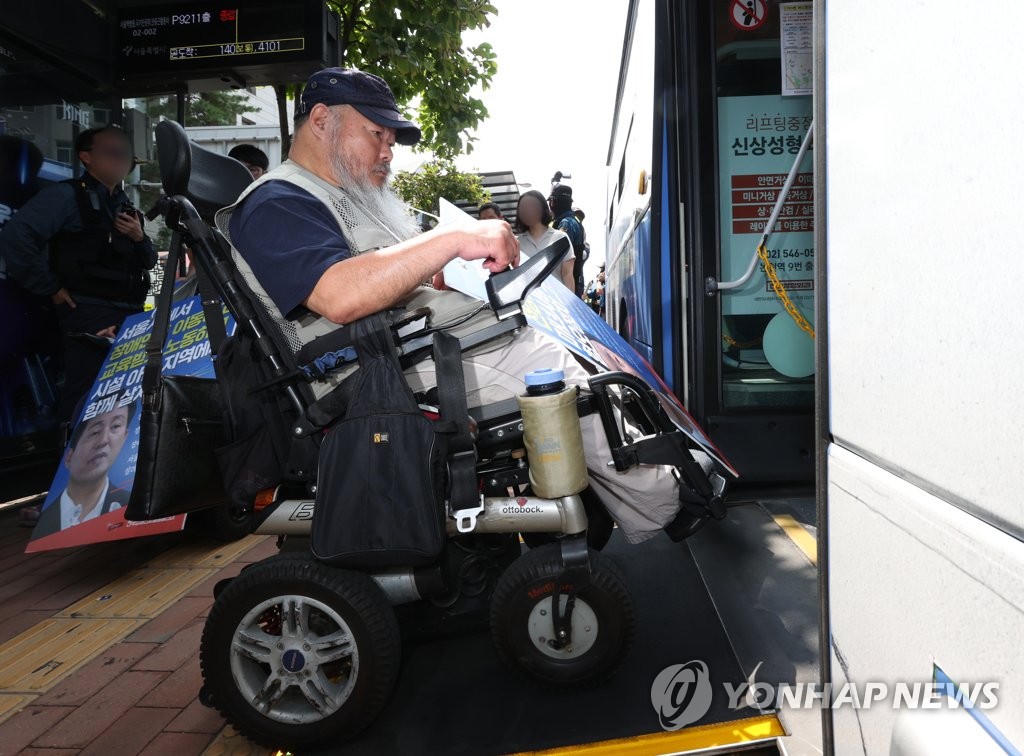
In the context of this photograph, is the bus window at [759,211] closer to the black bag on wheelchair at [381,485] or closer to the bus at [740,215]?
the bus at [740,215]

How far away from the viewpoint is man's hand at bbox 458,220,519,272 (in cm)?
213

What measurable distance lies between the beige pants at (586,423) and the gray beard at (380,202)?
51 cm

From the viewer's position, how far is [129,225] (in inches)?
186

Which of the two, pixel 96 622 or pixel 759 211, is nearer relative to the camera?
pixel 96 622

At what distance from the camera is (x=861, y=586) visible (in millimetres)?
1132

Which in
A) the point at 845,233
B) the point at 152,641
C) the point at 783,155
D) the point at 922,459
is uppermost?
the point at 783,155

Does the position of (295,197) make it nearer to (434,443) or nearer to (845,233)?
(434,443)

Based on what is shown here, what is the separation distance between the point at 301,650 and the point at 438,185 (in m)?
21.8

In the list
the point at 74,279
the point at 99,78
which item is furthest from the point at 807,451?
the point at 99,78

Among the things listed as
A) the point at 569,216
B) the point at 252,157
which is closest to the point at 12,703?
the point at 252,157

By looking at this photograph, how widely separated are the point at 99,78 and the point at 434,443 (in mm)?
5226

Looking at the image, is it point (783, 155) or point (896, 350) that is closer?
point (896, 350)

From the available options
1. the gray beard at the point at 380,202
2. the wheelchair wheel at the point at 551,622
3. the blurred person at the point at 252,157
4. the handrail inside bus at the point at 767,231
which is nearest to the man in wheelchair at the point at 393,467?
the wheelchair wheel at the point at 551,622

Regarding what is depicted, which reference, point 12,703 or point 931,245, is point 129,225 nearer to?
point 12,703
